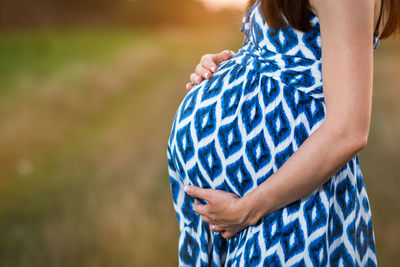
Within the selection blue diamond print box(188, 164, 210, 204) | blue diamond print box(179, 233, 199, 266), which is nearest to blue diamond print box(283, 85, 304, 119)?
blue diamond print box(188, 164, 210, 204)

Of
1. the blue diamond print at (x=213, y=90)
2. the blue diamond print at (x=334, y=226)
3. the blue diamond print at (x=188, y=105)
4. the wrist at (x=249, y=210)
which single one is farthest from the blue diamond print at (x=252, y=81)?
the blue diamond print at (x=334, y=226)

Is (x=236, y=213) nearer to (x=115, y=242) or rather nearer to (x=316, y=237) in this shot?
(x=316, y=237)

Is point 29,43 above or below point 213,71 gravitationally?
above

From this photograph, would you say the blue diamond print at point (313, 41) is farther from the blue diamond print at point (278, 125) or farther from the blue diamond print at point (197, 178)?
the blue diamond print at point (197, 178)

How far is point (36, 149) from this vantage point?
201 inches

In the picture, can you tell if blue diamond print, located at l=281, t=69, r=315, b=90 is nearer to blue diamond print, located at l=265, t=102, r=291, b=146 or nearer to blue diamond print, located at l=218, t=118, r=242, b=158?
blue diamond print, located at l=265, t=102, r=291, b=146

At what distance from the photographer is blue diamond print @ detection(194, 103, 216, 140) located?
44.7 inches

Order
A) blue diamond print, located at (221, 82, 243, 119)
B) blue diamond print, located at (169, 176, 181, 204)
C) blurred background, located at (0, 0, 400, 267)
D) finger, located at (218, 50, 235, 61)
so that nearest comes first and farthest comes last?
blue diamond print, located at (221, 82, 243, 119)
blue diamond print, located at (169, 176, 181, 204)
finger, located at (218, 50, 235, 61)
blurred background, located at (0, 0, 400, 267)

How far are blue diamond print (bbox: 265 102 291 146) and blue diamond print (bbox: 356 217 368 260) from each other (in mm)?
392

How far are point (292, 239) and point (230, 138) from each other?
0.33 metres

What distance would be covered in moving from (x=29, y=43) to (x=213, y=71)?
12.0 metres

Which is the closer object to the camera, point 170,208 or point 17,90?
point 170,208

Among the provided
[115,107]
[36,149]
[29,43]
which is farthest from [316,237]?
[29,43]

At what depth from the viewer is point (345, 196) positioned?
1.10 m
